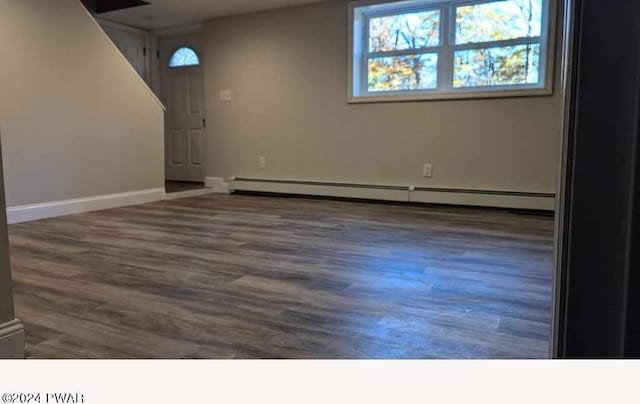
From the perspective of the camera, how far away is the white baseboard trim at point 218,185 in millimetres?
5359

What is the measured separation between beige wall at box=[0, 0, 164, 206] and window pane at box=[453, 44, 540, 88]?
3004mm

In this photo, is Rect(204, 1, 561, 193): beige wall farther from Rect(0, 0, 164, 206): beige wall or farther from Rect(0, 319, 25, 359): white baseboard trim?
Rect(0, 319, 25, 359): white baseboard trim

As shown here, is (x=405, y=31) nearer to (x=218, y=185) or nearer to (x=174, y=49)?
(x=218, y=185)

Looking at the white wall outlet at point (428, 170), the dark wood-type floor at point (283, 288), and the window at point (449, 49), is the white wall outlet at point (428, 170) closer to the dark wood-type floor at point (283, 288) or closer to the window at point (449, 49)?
the window at point (449, 49)

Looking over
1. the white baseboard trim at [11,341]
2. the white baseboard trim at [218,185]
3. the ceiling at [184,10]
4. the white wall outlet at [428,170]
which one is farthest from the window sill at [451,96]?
the white baseboard trim at [11,341]

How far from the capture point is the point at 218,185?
17.8 feet

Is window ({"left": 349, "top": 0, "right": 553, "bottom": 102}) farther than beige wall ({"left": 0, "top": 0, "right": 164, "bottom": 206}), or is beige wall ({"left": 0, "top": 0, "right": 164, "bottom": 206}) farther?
window ({"left": 349, "top": 0, "right": 553, "bottom": 102})

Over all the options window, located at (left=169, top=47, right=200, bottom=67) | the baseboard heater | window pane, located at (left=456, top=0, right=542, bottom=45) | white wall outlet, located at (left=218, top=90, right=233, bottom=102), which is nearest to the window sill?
window pane, located at (left=456, top=0, right=542, bottom=45)

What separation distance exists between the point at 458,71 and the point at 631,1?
12.7 ft

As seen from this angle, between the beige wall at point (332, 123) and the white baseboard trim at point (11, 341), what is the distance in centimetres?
367

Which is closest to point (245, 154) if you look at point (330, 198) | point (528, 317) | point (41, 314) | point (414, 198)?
point (330, 198)

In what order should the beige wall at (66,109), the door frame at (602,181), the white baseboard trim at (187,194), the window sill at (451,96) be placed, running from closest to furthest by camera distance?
the door frame at (602,181) < the beige wall at (66,109) < the window sill at (451,96) < the white baseboard trim at (187,194)

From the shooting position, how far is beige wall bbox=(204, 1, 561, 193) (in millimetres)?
3953
